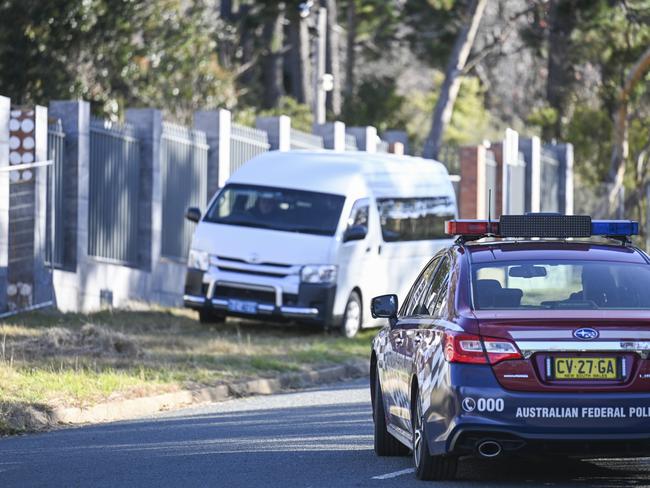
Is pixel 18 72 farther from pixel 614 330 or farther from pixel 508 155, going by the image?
pixel 614 330

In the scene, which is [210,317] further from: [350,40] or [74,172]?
[350,40]

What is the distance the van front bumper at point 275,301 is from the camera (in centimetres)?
2159

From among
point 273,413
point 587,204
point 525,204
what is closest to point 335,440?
point 273,413

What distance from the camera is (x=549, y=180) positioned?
44.0m

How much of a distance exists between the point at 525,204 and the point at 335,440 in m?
30.1

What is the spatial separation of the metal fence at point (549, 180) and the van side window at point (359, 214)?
20085 mm

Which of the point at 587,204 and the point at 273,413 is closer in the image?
the point at 273,413

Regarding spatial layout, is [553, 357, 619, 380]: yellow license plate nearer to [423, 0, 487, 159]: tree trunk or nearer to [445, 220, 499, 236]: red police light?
[445, 220, 499, 236]: red police light

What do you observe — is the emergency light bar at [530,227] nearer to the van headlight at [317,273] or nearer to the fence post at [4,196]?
the fence post at [4,196]

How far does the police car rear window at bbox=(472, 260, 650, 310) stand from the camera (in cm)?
953

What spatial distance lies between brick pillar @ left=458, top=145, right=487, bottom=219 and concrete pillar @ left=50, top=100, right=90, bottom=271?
14.3 metres

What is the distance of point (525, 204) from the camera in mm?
41969

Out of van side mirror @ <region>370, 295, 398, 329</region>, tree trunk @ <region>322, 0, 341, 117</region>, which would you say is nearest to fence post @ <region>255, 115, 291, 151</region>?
van side mirror @ <region>370, 295, 398, 329</region>

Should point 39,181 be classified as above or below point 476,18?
below
